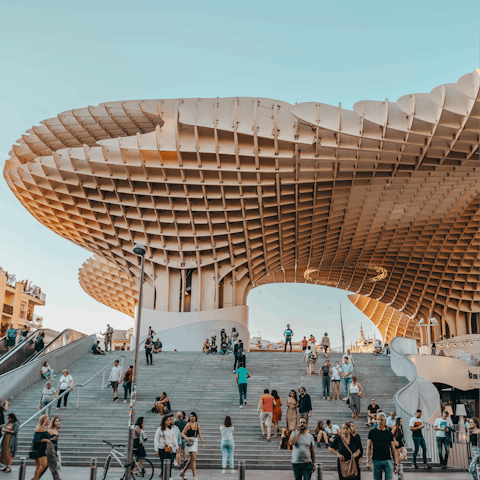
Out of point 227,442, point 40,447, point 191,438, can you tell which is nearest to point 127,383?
point 227,442

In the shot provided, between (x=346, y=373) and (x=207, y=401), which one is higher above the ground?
(x=346, y=373)

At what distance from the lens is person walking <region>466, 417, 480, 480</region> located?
35.5 ft

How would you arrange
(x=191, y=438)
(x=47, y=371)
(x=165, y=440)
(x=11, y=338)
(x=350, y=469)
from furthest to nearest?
1. (x=11, y=338)
2. (x=47, y=371)
3. (x=191, y=438)
4. (x=165, y=440)
5. (x=350, y=469)

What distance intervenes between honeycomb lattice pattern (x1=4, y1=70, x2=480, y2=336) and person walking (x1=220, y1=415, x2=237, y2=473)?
17748 millimetres

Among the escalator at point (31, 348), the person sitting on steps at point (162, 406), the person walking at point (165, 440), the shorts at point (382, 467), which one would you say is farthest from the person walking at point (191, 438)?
the escalator at point (31, 348)

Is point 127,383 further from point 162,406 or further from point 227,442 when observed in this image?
point 227,442

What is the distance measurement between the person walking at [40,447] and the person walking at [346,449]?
581 cm

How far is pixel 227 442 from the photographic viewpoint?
1230 cm

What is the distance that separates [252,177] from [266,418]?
63.3 feet

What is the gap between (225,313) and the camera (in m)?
38.7

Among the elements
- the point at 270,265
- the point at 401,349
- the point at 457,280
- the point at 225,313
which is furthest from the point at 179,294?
the point at 457,280

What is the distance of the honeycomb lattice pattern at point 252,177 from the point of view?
87.8ft

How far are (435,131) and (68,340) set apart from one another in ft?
68.7

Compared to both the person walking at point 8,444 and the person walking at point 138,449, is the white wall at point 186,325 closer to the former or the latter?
the person walking at point 8,444
